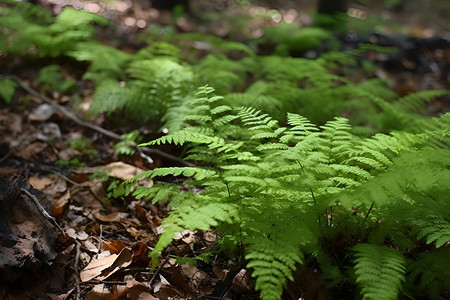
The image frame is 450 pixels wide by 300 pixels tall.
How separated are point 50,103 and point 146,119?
1.27 m

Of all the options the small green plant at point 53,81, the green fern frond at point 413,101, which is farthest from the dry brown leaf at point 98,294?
the green fern frond at point 413,101

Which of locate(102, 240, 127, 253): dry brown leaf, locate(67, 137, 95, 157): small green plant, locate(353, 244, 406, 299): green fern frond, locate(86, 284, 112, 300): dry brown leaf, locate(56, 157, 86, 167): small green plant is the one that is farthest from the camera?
locate(67, 137, 95, 157): small green plant

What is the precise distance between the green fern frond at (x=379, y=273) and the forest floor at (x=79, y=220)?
364 millimetres

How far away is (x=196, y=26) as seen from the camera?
8281mm

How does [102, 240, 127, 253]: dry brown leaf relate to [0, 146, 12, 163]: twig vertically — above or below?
above

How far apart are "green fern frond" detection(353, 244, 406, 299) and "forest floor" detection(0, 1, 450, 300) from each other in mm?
364

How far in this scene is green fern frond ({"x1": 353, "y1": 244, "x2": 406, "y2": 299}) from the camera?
66.9 inches

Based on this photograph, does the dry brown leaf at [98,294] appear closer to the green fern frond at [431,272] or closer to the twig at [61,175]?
the twig at [61,175]

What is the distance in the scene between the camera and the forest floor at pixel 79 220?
221cm

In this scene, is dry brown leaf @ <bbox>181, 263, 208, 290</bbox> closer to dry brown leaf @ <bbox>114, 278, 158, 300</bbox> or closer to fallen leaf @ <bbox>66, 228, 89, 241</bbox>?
dry brown leaf @ <bbox>114, 278, 158, 300</bbox>

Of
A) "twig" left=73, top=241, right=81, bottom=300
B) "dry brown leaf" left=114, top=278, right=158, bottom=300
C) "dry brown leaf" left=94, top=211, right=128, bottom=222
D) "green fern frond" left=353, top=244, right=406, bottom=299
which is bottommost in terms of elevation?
"dry brown leaf" left=94, top=211, right=128, bottom=222

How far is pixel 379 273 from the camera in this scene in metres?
1.78

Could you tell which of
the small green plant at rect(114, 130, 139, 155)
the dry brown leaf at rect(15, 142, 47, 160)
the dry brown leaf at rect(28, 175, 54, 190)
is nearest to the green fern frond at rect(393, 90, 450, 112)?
the small green plant at rect(114, 130, 139, 155)

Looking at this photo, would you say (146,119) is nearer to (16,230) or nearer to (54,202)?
(54,202)
